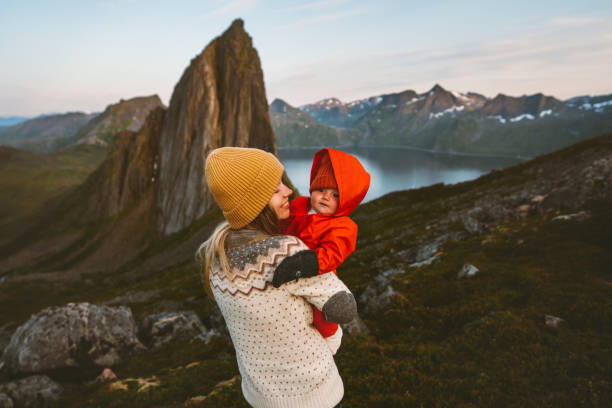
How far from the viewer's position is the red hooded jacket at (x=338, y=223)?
10.2ft

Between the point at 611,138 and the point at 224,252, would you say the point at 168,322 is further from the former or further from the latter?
the point at 611,138

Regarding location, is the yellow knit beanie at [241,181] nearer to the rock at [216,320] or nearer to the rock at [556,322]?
the rock at [556,322]

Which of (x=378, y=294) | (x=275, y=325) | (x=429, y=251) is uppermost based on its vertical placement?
(x=275, y=325)

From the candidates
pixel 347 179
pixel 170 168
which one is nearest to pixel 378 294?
pixel 347 179

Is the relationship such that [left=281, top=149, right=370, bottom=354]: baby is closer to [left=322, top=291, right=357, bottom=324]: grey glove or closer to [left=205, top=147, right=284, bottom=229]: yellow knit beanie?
[left=322, top=291, right=357, bottom=324]: grey glove

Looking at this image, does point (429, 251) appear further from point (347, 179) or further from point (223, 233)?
point (223, 233)

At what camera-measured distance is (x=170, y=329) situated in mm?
17672

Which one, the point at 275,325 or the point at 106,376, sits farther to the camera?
the point at 106,376

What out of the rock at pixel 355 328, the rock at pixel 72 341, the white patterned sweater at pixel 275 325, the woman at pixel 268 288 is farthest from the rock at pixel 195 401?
the rock at pixel 72 341

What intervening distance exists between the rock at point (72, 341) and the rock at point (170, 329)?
938mm

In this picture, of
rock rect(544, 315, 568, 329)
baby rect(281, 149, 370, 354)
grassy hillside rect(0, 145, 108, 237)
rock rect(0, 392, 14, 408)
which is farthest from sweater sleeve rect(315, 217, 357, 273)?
grassy hillside rect(0, 145, 108, 237)

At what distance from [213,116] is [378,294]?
60515 millimetres

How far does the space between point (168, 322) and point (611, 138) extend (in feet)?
177

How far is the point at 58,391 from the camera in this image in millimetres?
12227
